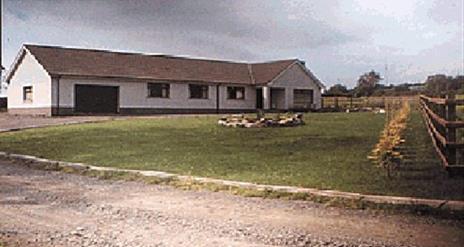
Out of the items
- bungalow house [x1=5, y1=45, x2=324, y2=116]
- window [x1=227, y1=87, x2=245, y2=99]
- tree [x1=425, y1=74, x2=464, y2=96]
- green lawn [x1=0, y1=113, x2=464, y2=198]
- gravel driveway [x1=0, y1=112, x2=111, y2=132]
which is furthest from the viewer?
window [x1=227, y1=87, x2=245, y2=99]

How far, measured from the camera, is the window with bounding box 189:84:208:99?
3319 cm

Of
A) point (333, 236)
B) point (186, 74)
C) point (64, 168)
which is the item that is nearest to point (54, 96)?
point (186, 74)

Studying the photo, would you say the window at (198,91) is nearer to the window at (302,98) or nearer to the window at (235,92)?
the window at (235,92)

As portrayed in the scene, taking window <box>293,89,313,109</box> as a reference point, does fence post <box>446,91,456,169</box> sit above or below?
below

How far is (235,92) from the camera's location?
35.4 metres

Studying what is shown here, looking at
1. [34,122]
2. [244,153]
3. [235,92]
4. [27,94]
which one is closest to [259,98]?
[235,92]

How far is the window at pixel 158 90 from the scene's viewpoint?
103ft

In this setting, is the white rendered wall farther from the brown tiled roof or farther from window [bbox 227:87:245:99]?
window [bbox 227:87:245:99]

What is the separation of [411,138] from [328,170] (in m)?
4.96

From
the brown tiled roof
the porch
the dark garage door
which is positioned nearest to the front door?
the porch

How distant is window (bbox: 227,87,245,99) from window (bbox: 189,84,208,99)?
5.81 ft

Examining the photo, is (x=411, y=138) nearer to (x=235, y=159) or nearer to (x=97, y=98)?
(x=235, y=159)

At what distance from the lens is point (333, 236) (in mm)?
4691

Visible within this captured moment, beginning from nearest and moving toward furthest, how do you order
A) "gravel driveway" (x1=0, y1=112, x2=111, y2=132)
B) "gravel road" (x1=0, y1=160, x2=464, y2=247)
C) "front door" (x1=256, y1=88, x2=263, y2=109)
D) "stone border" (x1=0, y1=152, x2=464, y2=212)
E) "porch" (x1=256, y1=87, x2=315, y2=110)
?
"gravel road" (x1=0, y1=160, x2=464, y2=247) → "stone border" (x1=0, y1=152, x2=464, y2=212) → "gravel driveway" (x1=0, y1=112, x2=111, y2=132) → "porch" (x1=256, y1=87, x2=315, y2=110) → "front door" (x1=256, y1=88, x2=263, y2=109)
